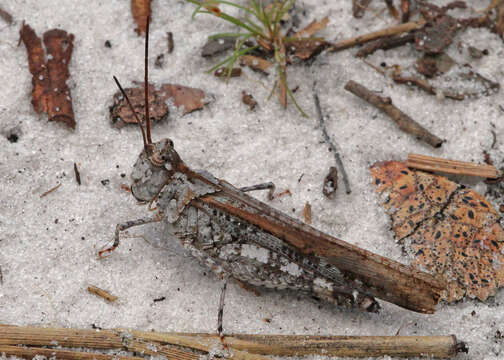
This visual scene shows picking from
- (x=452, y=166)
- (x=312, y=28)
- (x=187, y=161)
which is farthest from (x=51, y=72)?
(x=452, y=166)

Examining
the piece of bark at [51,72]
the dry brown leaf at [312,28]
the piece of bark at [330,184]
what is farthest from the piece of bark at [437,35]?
the piece of bark at [51,72]

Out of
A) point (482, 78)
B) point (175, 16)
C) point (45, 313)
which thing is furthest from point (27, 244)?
point (482, 78)

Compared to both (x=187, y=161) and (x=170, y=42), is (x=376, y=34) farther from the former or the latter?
(x=187, y=161)

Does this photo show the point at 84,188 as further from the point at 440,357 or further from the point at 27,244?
the point at 440,357

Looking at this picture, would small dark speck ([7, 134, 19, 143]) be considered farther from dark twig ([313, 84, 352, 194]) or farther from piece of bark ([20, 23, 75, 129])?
dark twig ([313, 84, 352, 194])

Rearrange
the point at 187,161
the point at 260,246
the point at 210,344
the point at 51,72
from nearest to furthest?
the point at 210,344, the point at 260,246, the point at 187,161, the point at 51,72

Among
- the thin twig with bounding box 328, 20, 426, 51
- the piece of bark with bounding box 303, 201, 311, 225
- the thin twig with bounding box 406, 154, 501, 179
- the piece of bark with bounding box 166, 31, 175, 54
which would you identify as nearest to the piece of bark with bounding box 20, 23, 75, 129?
the piece of bark with bounding box 166, 31, 175, 54
